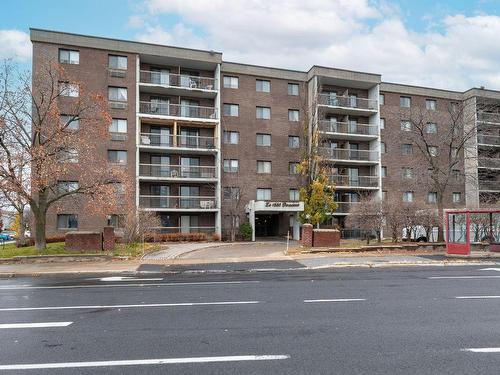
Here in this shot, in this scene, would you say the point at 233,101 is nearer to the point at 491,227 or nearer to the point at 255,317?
the point at 491,227

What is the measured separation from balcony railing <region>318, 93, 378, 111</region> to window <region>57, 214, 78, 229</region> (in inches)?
963

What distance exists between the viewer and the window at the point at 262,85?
138 feet

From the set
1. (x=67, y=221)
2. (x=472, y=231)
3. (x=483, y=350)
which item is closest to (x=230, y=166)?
(x=67, y=221)

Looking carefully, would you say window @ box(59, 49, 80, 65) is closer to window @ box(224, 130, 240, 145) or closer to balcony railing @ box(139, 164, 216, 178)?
balcony railing @ box(139, 164, 216, 178)

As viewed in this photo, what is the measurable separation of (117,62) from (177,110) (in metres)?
6.34

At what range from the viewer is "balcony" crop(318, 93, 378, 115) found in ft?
140

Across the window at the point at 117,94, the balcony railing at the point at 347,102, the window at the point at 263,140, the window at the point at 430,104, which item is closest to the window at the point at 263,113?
the window at the point at 263,140

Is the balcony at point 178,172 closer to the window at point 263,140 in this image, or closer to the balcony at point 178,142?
the balcony at point 178,142

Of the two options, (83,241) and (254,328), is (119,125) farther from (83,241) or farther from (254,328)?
(254,328)

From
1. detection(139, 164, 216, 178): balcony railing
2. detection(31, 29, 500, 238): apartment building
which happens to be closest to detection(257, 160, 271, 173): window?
detection(31, 29, 500, 238): apartment building

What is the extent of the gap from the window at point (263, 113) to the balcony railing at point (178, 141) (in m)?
5.42

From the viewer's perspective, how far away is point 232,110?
134 feet

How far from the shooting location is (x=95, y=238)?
76.0ft

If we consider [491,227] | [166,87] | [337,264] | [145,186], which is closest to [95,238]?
[337,264]
